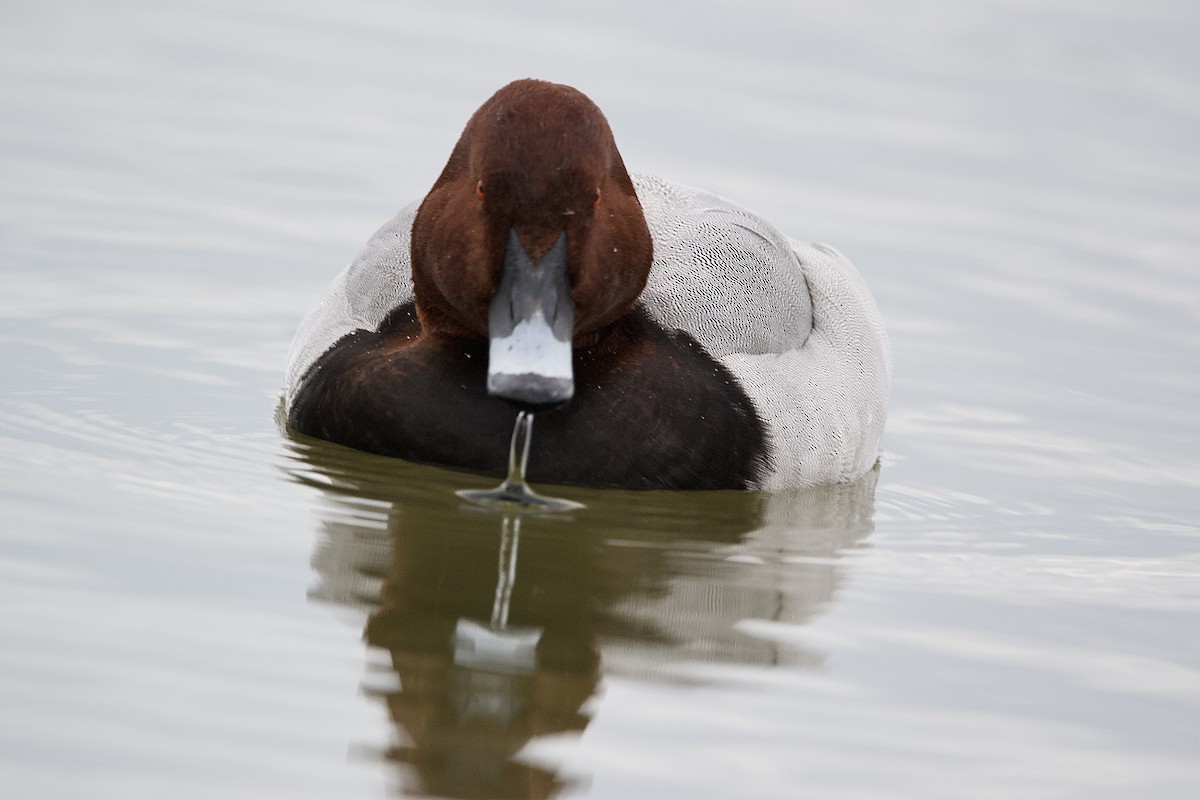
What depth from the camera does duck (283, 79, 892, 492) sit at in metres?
5.96

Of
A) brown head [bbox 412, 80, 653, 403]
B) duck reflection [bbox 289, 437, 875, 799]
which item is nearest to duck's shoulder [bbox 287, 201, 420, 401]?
duck reflection [bbox 289, 437, 875, 799]

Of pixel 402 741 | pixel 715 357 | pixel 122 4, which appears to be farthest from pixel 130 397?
pixel 122 4

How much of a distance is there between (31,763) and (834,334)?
13.1ft

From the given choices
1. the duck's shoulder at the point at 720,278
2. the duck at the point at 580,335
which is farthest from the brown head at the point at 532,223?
the duck's shoulder at the point at 720,278

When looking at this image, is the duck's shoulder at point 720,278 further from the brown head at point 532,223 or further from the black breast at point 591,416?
the brown head at point 532,223

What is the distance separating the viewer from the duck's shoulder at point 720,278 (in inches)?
270

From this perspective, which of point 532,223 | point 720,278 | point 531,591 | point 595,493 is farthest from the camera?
point 720,278

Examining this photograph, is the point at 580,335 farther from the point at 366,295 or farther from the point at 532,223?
the point at 366,295

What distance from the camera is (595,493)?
21.2 ft

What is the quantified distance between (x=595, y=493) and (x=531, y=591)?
1.04 m

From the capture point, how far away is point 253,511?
598cm

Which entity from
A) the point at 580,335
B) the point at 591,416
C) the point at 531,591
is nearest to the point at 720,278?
the point at 580,335

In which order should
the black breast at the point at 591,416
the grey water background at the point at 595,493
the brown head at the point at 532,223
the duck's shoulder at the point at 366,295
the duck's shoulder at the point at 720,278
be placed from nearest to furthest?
the grey water background at the point at 595,493 → the brown head at the point at 532,223 → the black breast at the point at 591,416 → the duck's shoulder at the point at 720,278 → the duck's shoulder at the point at 366,295

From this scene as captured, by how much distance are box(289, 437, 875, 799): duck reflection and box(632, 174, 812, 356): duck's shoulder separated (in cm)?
56
